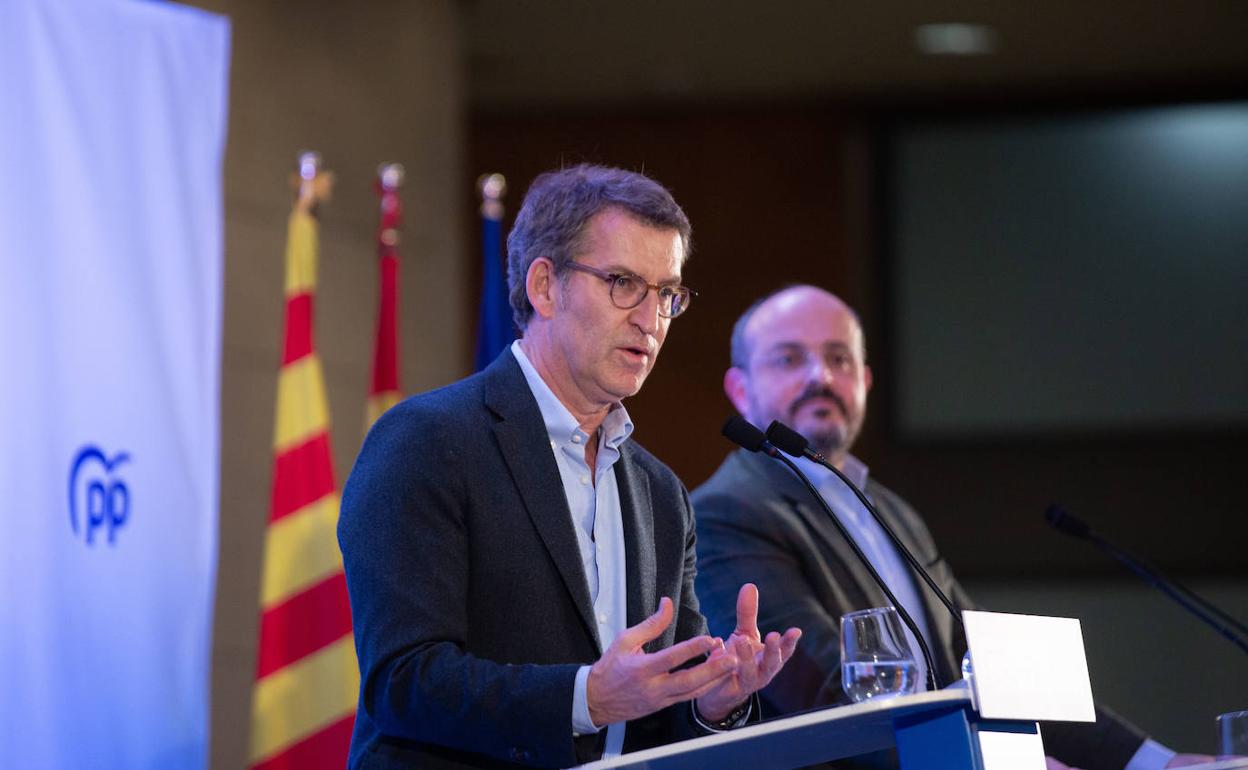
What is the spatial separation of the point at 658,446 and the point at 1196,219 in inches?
110

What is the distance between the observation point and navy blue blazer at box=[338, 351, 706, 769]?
192 cm

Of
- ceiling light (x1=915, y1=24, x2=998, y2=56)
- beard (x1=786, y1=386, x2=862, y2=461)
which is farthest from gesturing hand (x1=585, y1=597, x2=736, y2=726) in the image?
ceiling light (x1=915, y1=24, x2=998, y2=56)

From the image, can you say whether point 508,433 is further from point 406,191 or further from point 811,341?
point 406,191

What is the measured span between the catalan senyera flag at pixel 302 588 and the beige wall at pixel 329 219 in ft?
1.57

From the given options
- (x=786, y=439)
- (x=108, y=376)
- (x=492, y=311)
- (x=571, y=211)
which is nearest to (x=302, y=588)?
(x=108, y=376)

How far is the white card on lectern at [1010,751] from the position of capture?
1702mm

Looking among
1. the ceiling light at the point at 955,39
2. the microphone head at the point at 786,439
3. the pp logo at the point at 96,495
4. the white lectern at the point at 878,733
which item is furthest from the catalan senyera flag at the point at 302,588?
the ceiling light at the point at 955,39

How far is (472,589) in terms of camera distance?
7.02 feet

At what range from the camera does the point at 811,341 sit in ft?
12.1

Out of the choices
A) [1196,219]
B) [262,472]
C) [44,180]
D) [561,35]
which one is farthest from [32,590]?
[1196,219]

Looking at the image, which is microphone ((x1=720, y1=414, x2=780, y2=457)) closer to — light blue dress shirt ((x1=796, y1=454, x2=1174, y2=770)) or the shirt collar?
the shirt collar

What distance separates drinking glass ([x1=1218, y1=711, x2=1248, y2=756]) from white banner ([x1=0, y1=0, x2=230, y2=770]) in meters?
2.39

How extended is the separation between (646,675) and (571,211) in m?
0.87

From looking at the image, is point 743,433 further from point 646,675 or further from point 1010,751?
point 1010,751
